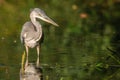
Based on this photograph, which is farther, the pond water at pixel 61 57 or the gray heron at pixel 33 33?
the gray heron at pixel 33 33

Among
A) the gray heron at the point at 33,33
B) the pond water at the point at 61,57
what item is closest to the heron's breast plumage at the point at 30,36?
the gray heron at the point at 33,33

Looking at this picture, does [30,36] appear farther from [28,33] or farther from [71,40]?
[71,40]

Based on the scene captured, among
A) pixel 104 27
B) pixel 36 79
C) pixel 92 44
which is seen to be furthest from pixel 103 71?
pixel 104 27

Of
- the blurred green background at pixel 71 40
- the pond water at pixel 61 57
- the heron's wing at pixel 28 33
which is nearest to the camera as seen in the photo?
the pond water at pixel 61 57

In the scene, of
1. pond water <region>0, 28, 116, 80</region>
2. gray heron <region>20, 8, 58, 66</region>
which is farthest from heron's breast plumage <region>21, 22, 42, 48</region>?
pond water <region>0, 28, 116, 80</region>

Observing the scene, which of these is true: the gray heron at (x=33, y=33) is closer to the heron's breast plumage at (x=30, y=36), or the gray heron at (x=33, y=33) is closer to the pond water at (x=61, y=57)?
the heron's breast plumage at (x=30, y=36)

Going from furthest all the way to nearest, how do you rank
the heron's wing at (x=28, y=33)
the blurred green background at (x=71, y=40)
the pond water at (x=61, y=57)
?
the heron's wing at (x=28, y=33)
the blurred green background at (x=71, y=40)
the pond water at (x=61, y=57)

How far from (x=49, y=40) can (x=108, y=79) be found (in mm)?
4682

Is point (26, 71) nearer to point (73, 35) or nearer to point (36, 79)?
point (36, 79)

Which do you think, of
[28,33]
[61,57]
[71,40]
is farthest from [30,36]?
[71,40]

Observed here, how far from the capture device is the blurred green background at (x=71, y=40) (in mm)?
11047

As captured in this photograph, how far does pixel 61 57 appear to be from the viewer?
1254cm

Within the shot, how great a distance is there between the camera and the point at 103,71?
438 inches

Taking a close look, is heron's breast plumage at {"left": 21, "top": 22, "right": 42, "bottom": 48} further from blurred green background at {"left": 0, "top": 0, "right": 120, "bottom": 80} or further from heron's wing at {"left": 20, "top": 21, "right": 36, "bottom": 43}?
blurred green background at {"left": 0, "top": 0, "right": 120, "bottom": 80}
